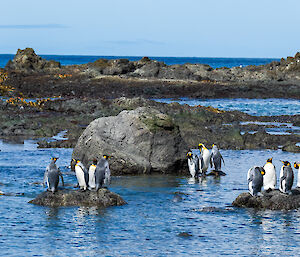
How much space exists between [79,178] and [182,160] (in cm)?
665

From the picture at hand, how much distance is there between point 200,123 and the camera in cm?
4150

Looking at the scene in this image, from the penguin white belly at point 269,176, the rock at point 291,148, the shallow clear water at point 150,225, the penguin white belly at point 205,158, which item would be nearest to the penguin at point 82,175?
the shallow clear water at point 150,225

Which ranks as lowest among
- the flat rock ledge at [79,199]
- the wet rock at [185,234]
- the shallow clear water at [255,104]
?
the wet rock at [185,234]

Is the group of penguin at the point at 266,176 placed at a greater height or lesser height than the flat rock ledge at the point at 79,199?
greater

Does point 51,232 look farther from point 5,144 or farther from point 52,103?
point 52,103

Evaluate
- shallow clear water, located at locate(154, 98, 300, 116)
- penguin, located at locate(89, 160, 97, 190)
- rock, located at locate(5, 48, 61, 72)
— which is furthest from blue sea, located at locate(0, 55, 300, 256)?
rock, located at locate(5, 48, 61, 72)

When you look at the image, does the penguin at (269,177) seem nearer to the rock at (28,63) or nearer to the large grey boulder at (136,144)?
the large grey boulder at (136,144)

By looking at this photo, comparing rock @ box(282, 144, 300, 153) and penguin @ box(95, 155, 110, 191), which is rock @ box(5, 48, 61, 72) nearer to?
rock @ box(282, 144, 300, 153)

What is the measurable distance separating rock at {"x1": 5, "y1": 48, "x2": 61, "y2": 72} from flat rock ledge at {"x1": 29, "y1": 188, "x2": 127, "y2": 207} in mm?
76191

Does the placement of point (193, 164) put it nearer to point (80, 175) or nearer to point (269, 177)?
point (269, 177)

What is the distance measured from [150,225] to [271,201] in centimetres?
401

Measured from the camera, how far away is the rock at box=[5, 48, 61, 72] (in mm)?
94062

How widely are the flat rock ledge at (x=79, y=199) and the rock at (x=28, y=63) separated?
7619 centimetres

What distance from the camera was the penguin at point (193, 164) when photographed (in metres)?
24.0
